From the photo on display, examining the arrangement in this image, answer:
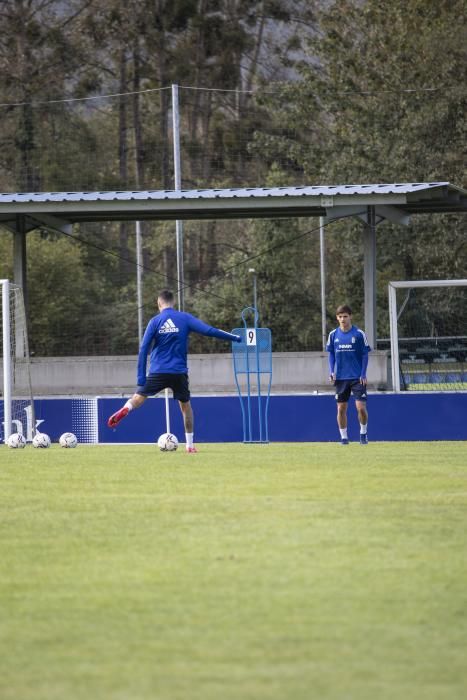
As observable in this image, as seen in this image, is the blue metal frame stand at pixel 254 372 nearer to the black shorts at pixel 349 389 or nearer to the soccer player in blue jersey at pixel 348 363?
the soccer player in blue jersey at pixel 348 363

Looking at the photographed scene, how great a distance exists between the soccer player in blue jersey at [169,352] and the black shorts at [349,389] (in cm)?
271

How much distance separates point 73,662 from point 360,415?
1378 centimetres

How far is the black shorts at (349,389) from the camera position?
1912cm

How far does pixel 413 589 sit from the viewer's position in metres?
7.12

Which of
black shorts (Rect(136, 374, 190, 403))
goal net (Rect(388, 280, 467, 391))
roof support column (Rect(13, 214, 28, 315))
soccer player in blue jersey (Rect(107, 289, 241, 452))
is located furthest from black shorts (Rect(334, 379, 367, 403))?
roof support column (Rect(13, 214, 28, 315))

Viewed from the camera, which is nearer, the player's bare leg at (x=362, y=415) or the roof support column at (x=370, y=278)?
the player's bare leg at (x=362, y=415)

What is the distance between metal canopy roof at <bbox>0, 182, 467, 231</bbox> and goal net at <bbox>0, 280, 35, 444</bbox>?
174cm

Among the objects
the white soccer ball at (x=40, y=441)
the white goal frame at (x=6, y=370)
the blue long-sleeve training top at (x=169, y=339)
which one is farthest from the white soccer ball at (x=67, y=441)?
the blue long-sleeve training top at (x=169, y=339)

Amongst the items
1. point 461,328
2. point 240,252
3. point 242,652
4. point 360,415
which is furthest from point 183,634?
point 240,252

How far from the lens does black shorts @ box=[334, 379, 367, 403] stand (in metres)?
19.1

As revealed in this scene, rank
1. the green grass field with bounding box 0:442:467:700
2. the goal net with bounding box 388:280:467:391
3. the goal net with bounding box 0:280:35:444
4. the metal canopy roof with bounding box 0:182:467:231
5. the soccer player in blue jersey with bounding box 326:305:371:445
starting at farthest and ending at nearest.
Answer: the metal canopy roof with bounding box 0:182:467:231 < the goal net with bounding box 388:280:467:391 < the goal net with bounding box 0:280:35:444 < the soccer player in blue jersey with bounding box 326:305:371:445 < the green grass field with bounding box 0:442:467:700

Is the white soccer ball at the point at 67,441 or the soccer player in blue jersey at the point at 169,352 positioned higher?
the soccer player in blue jersey at the point at 169,352

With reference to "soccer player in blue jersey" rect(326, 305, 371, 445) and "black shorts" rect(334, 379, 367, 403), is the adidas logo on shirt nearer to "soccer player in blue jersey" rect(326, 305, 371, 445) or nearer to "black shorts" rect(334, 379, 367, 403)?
"soccer player in blue jersey" rect(326, 305, 371, 445)

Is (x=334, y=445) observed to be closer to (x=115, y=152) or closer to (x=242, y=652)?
(x=242, y=652)
